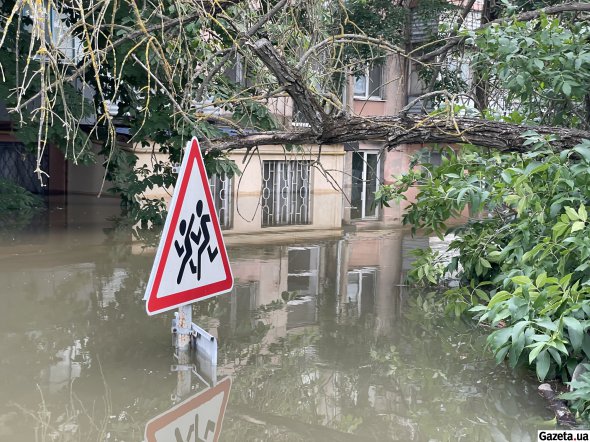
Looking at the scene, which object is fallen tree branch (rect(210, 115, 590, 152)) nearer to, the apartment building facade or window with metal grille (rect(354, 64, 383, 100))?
the apartment building facade

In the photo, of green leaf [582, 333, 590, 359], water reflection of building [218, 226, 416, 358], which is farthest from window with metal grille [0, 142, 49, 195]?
green leaf [582, 333, 590, 359]

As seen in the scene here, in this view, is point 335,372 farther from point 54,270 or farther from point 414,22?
point 414,22

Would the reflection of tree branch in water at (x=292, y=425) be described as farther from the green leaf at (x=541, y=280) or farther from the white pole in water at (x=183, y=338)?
the green leaf at (x=541, y=280)

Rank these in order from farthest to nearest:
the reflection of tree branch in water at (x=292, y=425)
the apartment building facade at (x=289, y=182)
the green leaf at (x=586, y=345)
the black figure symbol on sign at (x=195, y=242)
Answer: the apartment building facade at (x=289, y=182)
the black figure symbol on sign at (x=195, y=242)
the green leaf at (x=586, y=345)
the reflection of tree branch in water at (x=292, y=425)

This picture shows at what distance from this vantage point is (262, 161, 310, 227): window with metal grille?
1611 centimetres

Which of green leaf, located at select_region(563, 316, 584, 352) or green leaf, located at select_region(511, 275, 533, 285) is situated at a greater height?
green leaf, located at select_region(511, 275, 533, 285)

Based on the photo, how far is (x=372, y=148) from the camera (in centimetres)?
2016

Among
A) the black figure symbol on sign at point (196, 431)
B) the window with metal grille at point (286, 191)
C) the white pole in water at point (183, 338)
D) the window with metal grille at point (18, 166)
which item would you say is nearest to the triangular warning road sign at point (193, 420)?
the black figure symbol on sign at point (196, 431)

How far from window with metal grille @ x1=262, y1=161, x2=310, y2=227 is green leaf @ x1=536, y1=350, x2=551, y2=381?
37.4 feet

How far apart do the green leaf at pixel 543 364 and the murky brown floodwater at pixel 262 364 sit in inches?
14.9

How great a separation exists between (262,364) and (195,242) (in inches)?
44.6

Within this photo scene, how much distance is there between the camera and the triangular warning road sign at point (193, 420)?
4.25 m

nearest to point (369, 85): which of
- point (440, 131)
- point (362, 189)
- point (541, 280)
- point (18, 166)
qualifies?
point (362, 189)

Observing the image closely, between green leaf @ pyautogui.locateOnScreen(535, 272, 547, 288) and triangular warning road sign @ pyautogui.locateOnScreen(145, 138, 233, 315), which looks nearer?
green leaf @ pyautogui.locateOnScreen(535, 272, 547, 288)
